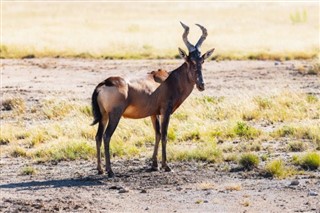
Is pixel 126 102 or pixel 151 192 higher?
pixel 126 102

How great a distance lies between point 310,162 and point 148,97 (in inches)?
115

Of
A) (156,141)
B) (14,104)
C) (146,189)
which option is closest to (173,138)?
(156,141)

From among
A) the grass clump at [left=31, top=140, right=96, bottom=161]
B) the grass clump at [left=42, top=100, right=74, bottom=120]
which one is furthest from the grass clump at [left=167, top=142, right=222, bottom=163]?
the grass clump at [left=42, top=100, right=74, bottom=120]

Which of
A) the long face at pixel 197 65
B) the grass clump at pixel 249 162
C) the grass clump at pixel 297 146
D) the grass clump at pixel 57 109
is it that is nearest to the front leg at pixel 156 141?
the long face at pixel 197 65

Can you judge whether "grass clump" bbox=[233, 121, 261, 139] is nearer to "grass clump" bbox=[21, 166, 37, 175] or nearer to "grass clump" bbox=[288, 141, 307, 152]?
"grass clump" bbox=[288, 141, 307, 152]

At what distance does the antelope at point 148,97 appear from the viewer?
1598cm

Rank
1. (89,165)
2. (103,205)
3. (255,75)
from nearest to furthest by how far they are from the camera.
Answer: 1. (103,205)
2. (89,165)
3. (255,75)

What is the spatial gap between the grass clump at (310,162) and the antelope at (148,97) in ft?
6.87

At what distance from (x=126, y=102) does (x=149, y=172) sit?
4.28ft

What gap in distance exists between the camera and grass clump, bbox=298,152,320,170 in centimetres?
1645

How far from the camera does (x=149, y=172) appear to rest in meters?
16.6

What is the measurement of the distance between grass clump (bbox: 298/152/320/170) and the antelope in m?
2.09

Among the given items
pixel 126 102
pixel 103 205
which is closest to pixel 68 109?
pixel 126 102

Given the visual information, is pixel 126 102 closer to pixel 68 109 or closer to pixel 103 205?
pixel 103 205
